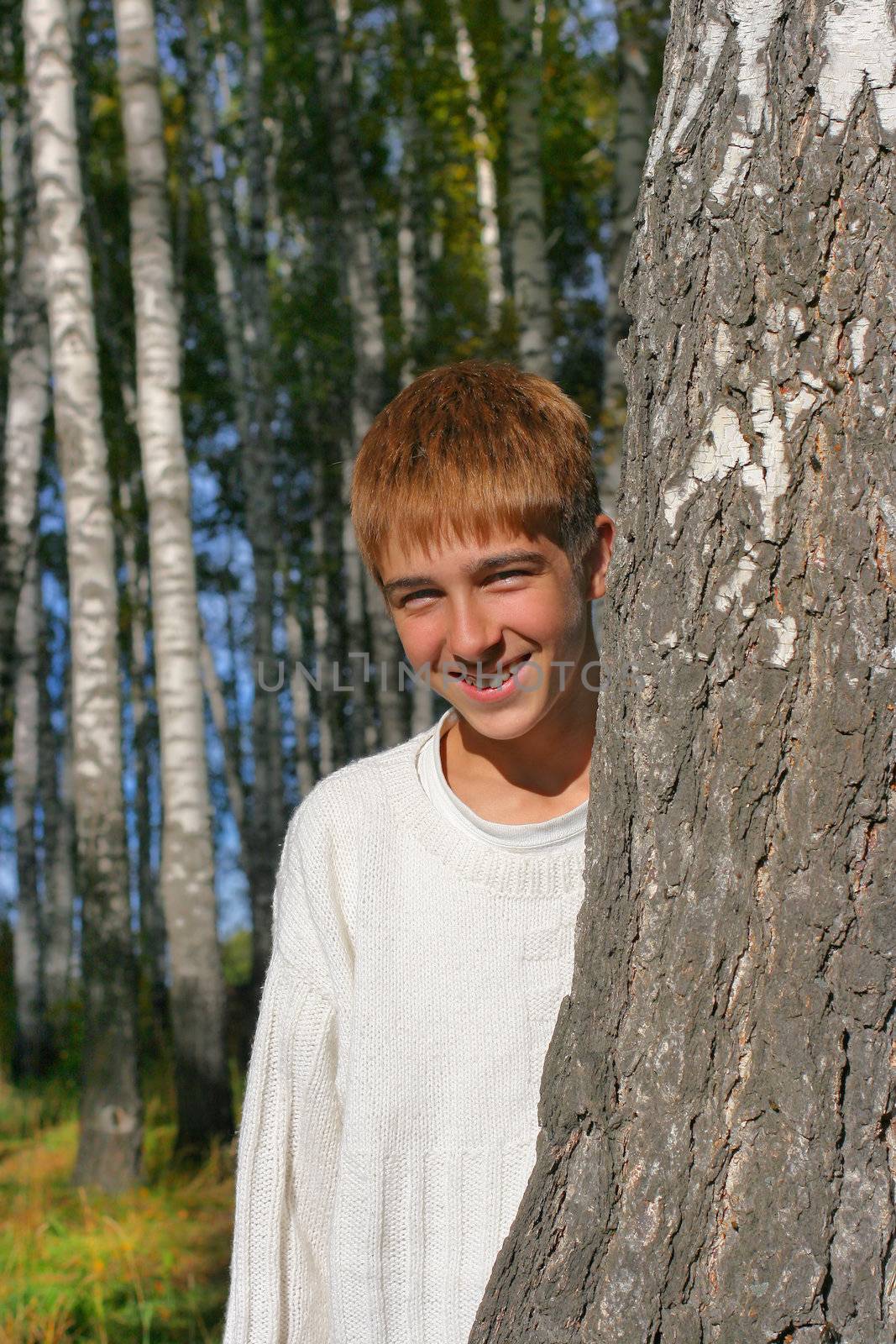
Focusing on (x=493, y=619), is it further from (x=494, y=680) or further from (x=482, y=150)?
(x=482, y=150)

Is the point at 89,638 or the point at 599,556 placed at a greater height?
the point at 89,638

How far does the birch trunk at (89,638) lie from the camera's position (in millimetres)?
5719

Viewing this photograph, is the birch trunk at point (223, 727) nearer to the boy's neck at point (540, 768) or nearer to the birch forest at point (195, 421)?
the birch forest at point (195, 421)

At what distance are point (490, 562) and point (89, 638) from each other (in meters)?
4.70

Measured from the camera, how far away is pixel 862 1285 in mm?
1104

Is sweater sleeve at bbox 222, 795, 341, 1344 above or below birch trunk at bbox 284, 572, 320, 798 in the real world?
below

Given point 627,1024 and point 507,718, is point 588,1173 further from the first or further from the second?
point 507,718

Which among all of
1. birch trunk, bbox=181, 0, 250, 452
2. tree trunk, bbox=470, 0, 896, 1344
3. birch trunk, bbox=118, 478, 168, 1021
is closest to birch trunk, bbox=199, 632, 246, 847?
birch trunk, bbox=118, 478, 168, 1021

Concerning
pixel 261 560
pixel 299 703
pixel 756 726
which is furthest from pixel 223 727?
pixel 756 726

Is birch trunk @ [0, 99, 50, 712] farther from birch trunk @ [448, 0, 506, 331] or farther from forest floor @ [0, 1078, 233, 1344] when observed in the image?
birch trunk @ [448, 0, 506, 331]

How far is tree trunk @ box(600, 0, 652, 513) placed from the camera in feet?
23.5

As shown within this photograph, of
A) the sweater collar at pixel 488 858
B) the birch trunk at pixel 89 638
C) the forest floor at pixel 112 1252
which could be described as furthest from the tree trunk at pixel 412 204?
the sweater collar at pixel 488 858

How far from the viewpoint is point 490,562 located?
5.35ft

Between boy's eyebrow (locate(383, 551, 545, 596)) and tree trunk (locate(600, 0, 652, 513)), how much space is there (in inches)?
217
